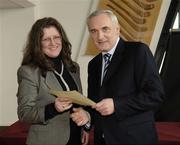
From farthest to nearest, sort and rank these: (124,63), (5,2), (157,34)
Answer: (157,34) → (5,2) → (124,63)

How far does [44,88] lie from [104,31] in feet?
1.41

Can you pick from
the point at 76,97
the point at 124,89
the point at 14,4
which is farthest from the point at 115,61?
the point at 14,4

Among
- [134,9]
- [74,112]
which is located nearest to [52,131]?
[74,112]

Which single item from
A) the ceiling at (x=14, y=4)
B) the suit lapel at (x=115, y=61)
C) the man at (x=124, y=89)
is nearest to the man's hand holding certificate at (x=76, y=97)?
the man at (x=124, y=89)

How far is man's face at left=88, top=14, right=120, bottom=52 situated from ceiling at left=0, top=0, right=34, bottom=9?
210 centimetres

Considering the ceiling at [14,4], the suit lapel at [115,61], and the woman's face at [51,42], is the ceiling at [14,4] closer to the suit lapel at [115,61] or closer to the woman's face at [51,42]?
the woman's face at [51,42]

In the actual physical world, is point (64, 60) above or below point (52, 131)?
above

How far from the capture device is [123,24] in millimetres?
3941

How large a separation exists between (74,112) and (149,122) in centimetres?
39

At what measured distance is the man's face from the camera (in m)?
1.58

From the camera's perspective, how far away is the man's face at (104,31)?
1.58 metres

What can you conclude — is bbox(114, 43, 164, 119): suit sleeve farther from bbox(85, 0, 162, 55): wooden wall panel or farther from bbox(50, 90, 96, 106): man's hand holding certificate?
bbox(85, 0, 162, 55): wooden wall panel

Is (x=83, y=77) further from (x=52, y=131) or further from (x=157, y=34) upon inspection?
(x=52, y=131)

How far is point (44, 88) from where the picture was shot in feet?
5.62
